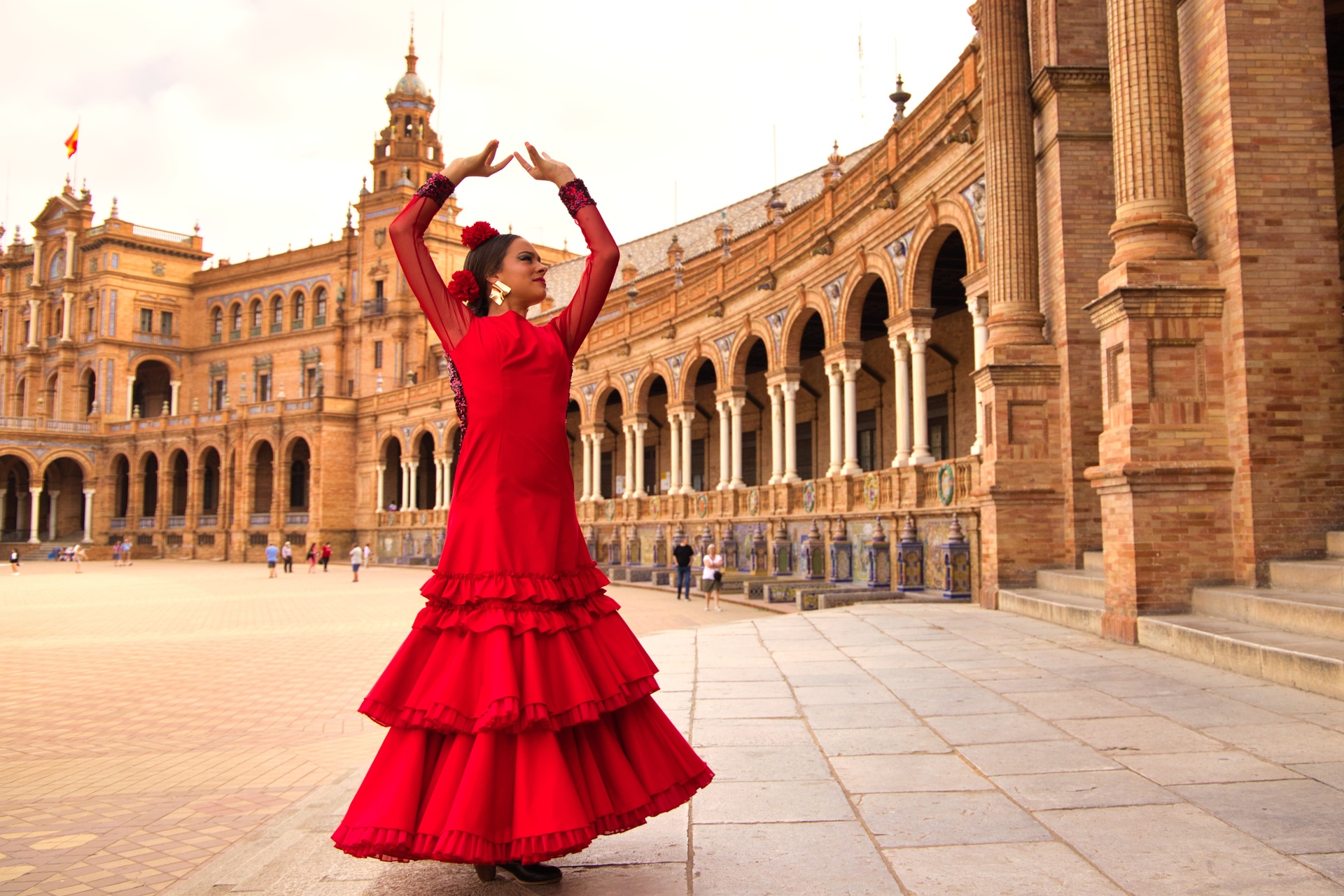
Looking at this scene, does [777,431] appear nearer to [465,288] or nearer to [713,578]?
[713,578]

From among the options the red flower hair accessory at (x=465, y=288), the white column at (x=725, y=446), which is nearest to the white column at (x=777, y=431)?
the white column at (x=725, y=446)

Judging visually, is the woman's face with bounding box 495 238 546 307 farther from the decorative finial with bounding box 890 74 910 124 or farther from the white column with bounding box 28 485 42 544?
the white column with bounding box 28 485 42 544

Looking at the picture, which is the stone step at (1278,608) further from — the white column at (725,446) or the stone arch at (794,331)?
the white column at (725,446)

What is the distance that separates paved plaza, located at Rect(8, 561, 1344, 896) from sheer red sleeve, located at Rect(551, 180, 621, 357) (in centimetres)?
173

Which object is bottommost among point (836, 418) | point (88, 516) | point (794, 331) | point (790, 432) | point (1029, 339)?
point (88, 516)

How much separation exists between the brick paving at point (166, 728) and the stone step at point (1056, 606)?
5.26 metres

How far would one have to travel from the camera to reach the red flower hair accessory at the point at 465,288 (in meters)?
3.02

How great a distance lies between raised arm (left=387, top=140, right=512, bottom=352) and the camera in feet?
9.78

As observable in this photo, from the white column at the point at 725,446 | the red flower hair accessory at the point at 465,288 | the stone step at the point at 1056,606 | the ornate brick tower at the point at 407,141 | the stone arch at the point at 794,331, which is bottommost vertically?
the stone step at the point at 1056,606

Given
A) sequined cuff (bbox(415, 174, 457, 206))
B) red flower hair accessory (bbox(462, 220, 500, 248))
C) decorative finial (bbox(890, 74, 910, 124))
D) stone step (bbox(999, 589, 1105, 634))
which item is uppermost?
decorative finial (bbox(890, 74, 910, 124))

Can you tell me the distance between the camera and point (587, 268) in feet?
9.99

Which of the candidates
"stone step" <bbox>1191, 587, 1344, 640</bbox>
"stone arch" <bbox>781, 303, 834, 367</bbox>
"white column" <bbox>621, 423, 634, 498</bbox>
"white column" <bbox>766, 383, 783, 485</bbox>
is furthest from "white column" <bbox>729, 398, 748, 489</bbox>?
"stone step" <bbox>1191, 587, 1344, 640</bbox>

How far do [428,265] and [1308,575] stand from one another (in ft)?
23.7

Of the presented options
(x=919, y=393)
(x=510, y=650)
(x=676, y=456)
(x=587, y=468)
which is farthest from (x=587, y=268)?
(x=587, y=468)
